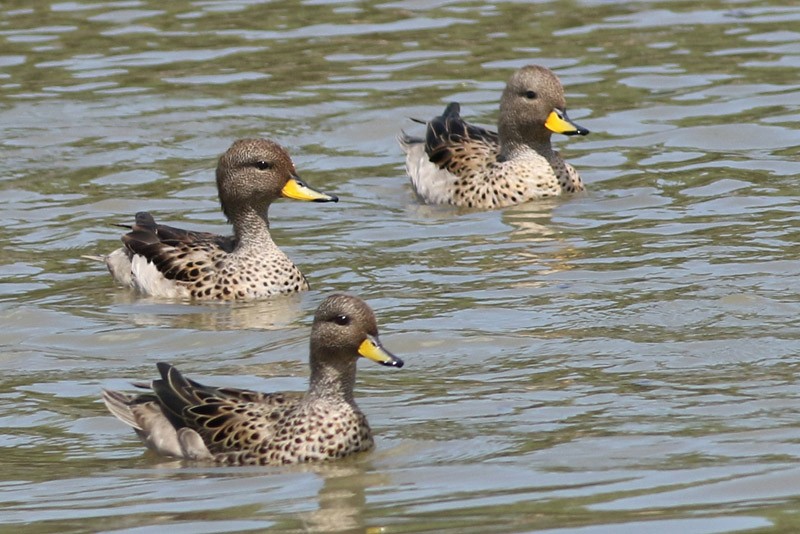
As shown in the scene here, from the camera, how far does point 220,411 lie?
9852 millimetres

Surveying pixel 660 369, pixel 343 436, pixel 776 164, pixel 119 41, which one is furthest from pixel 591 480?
pixel 119 41

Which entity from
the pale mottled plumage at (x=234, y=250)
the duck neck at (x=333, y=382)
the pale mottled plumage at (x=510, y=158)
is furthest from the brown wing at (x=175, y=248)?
the duck neck at (x=333, y=382)

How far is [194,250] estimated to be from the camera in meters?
14.0

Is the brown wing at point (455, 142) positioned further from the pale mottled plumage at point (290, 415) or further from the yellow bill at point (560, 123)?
the pale mottled plumage at point (290, 415)

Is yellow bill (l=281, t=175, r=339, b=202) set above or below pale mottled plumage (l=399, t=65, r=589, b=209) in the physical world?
above

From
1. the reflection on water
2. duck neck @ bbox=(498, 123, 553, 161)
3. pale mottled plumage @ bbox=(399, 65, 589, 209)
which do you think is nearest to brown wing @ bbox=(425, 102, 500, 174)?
pale mottled plumage @ bbox=(399, 65, 589, 209)

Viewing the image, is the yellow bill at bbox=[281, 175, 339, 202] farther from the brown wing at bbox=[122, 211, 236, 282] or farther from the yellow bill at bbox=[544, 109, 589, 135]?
the yellow bill at bbox=[544, 109, 589, 135]

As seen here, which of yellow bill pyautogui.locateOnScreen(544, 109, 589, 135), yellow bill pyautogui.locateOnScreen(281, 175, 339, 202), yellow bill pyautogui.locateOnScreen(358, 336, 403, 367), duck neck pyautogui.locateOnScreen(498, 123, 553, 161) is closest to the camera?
yellow bill pyautogui.locateOnScreen(358, 336, 403, 367)

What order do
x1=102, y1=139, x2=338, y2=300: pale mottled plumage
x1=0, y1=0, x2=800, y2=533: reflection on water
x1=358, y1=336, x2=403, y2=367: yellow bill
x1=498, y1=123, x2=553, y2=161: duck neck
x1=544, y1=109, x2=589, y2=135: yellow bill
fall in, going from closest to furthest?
x1=0, y1=0, x2=800, y2=533: reflection on water, x1=358, y1=336, x2=403, y2=367: yellow bill, x1=102, y1=139, x2=338, y2=300: pale mottled plumage, x1=544, y1=109, x2=589, y2=135: yellow bill, x1=498, y1=123, x2=553, y2=161: duck neck

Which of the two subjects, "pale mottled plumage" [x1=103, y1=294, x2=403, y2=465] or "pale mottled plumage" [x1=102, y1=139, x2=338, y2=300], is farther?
"pale mottled plumage" [x1=102, y1=139, x2=338, y2=300]

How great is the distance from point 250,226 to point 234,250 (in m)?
0.20

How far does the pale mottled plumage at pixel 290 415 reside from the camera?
970 centimetres

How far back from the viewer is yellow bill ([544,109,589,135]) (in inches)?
645

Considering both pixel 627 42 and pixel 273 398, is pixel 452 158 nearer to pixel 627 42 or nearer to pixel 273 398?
pixel 627 42
